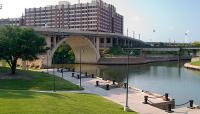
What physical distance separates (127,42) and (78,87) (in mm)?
123508

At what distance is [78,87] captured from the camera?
4538 cm

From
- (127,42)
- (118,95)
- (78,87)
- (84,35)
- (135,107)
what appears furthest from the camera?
(127,42)

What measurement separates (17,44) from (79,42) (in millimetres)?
59510

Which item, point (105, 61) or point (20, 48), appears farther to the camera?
point (105, 61)

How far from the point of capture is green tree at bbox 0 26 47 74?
171ft

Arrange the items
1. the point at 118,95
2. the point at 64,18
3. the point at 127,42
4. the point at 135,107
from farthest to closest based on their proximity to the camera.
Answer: the point at 64,18 → the point at 127,42 → the point at 118,95 → the point at 135,107

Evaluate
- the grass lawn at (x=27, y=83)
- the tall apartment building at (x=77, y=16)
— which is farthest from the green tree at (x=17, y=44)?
the tall apartment building at (x=77, y=16)

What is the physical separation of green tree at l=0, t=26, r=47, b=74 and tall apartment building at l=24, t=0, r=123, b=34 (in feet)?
391

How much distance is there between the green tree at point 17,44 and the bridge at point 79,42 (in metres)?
15.3

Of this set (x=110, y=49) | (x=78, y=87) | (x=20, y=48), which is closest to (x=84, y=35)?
(x=110, y=49)

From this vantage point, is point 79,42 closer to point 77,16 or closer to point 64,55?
point 64,55

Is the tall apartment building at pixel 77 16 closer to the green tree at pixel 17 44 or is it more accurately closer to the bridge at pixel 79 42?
the bridge at pixel 79 42

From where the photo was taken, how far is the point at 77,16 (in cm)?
18175

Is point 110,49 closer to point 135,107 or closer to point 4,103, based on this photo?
point 135,107
